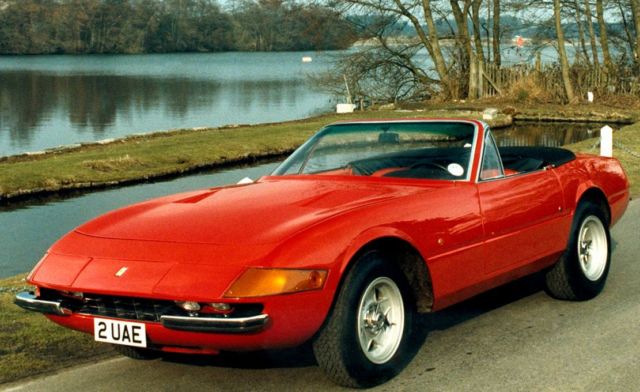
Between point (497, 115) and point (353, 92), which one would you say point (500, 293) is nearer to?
point (497, 115)

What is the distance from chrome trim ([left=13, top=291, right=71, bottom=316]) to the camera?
5195mm

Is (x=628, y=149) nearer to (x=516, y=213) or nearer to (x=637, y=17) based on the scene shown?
(x=516, y=213)

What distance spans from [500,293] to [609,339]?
155 cm

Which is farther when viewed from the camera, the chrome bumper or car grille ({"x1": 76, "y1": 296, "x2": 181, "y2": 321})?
car grille ({"x1": 76, "y1": 296, "x2": 181, "y2": 321})

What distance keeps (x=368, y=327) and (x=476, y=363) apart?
845 millimetres

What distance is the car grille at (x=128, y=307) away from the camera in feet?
15.8

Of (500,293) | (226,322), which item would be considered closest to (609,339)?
(500,293)

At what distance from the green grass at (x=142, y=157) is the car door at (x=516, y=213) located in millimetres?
13082

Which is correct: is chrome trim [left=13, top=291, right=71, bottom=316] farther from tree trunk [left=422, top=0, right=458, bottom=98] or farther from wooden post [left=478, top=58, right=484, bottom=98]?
tree trunk [left=422, top=0, right=458, bottom=98]

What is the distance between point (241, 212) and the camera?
18.2ft

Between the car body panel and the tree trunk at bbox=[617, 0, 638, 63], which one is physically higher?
the tree trunk at bbox=[617, 0, 638, 63]

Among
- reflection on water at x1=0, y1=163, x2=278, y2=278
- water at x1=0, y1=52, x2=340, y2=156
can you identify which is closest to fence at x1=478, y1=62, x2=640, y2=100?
water at x1=0, y1=52, x2=340, y2=156

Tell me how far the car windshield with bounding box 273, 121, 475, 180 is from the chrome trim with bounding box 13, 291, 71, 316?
206cm

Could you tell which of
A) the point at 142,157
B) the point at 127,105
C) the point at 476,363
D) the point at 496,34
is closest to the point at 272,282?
the point at 476,363
